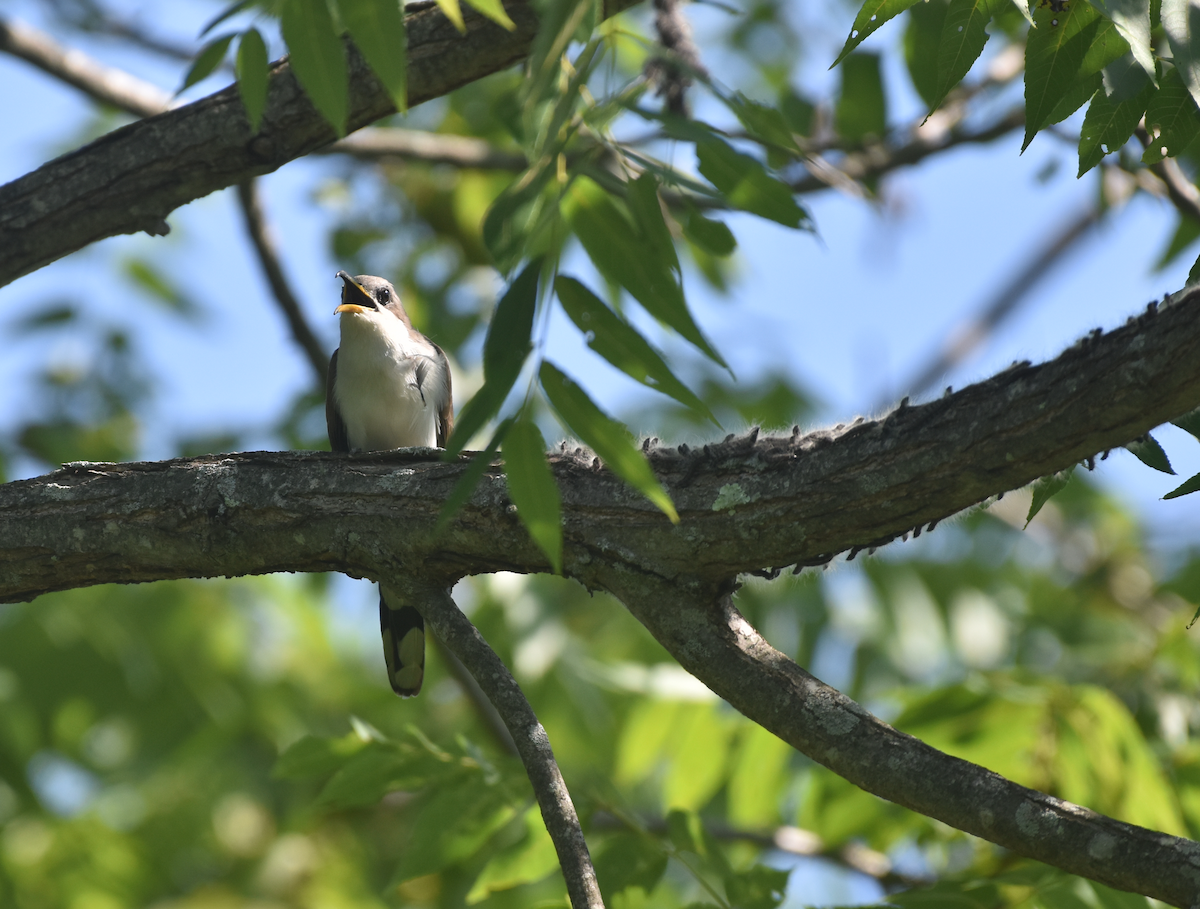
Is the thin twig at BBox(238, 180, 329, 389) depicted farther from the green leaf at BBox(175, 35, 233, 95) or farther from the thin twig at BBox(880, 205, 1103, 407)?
the thin twig at BBox(880, 205, 1103, 407)

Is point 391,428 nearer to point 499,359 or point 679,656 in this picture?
point 679,656

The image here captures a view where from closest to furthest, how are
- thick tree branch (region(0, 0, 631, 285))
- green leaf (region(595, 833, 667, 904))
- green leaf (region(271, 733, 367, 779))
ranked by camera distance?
1. green leaf (region(595, 833, 667, 904))
2. green leaf (region(271, 733, 367, 779))
3. thick tree branch (region(0, 0, 631, 285))

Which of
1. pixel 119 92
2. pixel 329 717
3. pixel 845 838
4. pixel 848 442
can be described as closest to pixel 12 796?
pixel 329 717

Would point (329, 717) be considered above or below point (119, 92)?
below

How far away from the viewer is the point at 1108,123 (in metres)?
2.43

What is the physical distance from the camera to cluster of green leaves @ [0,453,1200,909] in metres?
3.62

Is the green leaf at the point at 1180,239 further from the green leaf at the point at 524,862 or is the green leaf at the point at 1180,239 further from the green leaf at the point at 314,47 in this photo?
the green leaf at the point at 314,47

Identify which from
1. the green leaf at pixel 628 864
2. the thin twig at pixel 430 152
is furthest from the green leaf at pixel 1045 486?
the thin twig at pixel 430 152

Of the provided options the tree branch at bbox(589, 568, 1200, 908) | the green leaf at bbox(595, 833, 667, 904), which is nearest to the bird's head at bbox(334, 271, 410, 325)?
the tree branch at bbox(589, 568, 1200, 908)

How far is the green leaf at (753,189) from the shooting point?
2527mm

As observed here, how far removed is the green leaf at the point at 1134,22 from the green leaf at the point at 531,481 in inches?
51.5

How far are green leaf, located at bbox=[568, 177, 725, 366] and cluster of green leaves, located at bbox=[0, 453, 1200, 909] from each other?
1.97 m

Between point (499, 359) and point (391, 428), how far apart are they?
3644mm

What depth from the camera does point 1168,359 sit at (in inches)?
91.6
